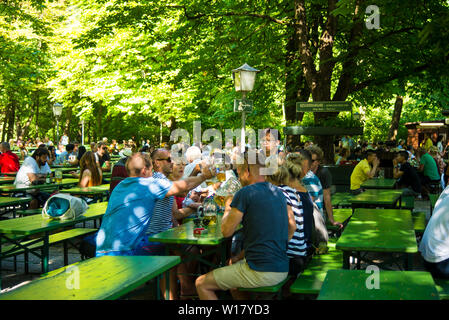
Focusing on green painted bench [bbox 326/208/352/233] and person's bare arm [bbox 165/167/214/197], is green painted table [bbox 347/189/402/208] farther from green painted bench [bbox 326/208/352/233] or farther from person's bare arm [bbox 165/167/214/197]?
person's bare arm [bbox 165/167/214/197]

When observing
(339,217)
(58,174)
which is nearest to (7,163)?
(58,174)

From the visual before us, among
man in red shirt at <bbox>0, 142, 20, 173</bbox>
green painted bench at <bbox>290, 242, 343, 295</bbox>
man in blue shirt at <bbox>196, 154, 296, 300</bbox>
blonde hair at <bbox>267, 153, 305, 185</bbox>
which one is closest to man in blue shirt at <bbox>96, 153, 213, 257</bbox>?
blonde hair at <bbox>267, 153, 305, 185</bbox>

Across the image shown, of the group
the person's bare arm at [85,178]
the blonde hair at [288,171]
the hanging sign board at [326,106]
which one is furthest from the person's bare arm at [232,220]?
the hanging sign board at [326,106]

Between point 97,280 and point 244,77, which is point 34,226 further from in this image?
point 244,77

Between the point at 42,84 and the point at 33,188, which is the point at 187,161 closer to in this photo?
the point at 33,188

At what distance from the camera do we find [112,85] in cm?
2319

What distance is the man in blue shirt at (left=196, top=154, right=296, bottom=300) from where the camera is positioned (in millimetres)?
4074

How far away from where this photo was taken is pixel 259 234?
407cm

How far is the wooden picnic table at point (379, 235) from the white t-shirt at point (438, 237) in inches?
5.1

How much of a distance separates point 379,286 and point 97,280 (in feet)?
6.19

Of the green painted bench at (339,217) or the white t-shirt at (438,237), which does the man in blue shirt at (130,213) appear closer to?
the white t-shirt at (438,237)

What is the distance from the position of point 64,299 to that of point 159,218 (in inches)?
110

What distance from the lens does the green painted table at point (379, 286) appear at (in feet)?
10.2

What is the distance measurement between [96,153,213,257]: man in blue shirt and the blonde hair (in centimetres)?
68
